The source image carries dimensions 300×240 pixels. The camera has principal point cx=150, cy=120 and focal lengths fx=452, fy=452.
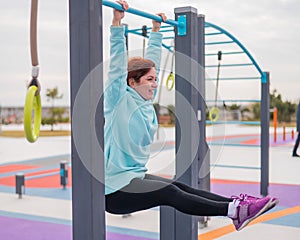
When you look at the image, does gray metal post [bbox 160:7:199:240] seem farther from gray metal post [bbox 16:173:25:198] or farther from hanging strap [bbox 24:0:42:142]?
gray metal post [bbox 16:173:25:198]

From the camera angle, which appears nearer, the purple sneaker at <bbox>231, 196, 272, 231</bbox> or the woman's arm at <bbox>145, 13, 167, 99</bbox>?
the purple sneaker at <bbox>231, 196, 272, 231</bbox>

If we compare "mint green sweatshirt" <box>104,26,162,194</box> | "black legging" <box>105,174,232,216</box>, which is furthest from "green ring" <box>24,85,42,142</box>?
"black legging" <box>105,174,232,216</box>

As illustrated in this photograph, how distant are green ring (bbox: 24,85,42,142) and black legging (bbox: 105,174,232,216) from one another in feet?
1.80

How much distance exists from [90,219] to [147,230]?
2.11 metres

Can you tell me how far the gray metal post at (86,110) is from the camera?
6.22ft

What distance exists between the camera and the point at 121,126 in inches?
93.1

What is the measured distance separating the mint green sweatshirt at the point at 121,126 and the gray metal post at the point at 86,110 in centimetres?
35

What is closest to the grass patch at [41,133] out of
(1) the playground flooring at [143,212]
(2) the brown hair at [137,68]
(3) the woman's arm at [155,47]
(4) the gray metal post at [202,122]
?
(1) the playground flooring at [143,212]

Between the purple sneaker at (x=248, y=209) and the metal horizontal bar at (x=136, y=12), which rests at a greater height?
the metal horizontal bar at (x=136, y=12)

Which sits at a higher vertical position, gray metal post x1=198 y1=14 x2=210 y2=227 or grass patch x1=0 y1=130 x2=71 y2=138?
gray metal post x1=198 y1=14 x2=210 y2=227

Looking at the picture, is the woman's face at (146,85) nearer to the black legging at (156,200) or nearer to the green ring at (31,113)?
the black legging at (156,200)

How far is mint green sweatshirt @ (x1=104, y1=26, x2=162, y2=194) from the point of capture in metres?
2.29

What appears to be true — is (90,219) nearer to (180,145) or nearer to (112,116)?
(112,116)

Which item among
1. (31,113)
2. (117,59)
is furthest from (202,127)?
(31,113)
